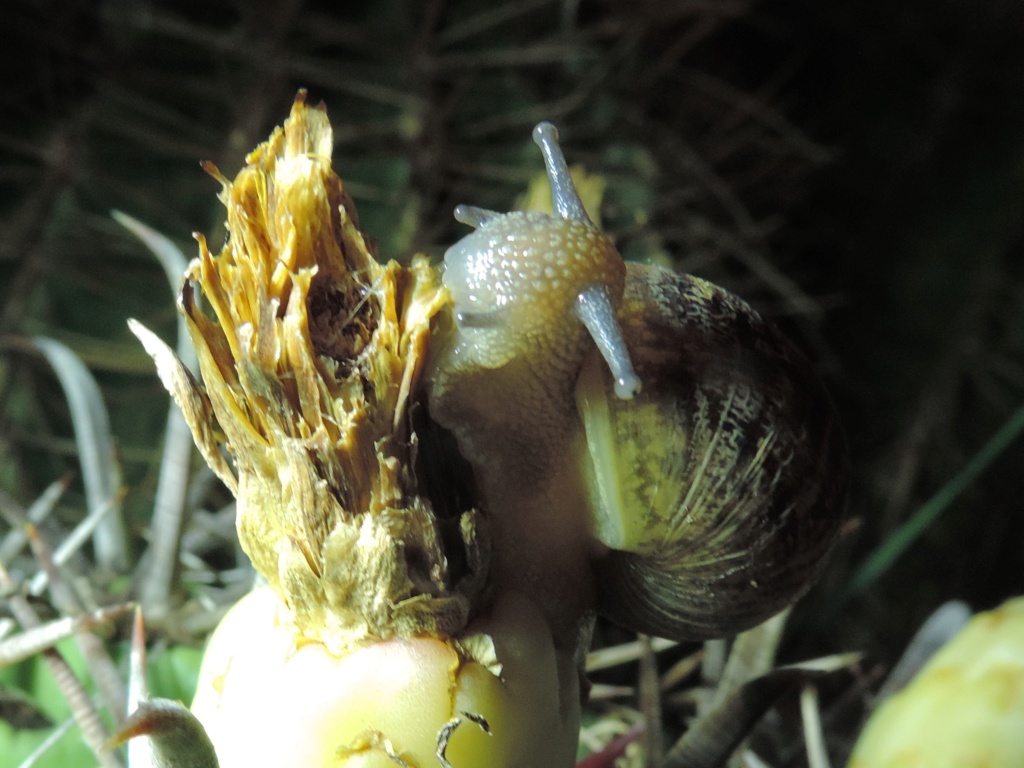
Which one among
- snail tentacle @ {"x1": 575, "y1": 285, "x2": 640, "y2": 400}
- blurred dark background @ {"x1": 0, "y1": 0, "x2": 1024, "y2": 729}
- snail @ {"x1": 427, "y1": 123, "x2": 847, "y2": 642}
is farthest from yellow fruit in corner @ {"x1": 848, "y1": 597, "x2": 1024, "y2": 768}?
blurred dark background @ {"x1": 0, "y1": 0, "x2": 1024, "y2": 729}

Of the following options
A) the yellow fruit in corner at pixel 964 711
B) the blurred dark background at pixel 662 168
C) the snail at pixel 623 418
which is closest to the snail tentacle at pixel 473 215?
the snail at pixel 623 418

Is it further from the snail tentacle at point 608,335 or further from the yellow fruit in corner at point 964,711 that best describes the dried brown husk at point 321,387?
the yellow fruit in corner at point 964,711

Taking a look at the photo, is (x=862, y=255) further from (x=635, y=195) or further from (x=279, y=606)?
(x=279, y=606)

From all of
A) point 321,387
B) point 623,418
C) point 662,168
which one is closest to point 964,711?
point 623,418

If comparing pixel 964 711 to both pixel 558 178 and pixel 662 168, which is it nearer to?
pixel 558 178

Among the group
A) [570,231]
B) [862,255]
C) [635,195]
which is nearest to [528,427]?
[570,231]
